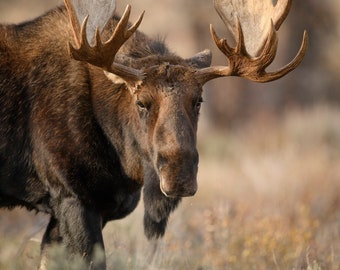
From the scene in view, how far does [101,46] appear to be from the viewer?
6.59 meters

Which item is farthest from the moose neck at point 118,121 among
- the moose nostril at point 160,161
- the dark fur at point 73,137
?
the moose nostril at point 160,161

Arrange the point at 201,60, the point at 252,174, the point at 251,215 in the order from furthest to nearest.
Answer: the point at 252,174 → the point at 251,215 → the point at 201,60

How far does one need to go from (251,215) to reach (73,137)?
4695mm

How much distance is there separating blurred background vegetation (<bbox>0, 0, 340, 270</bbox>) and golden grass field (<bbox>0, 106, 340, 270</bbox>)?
0.02m

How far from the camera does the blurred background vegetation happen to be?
847 cm

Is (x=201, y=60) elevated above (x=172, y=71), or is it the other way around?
(x=172, y=71)

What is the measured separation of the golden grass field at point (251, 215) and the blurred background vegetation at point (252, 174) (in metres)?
0.02

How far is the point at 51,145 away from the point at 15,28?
1017mm

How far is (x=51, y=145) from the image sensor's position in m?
6.93

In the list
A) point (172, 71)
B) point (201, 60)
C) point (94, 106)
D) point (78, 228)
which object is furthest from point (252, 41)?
point (78, 228)

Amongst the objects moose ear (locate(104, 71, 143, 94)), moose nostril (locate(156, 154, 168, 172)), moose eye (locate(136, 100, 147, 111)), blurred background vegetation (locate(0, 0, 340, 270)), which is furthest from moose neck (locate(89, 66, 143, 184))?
blurred background vegetation (locate(0, 0, 340, 270))

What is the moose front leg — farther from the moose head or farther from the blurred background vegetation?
the moose head

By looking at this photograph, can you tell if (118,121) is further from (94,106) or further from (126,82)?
(126,82)

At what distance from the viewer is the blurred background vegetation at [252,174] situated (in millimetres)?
8469
